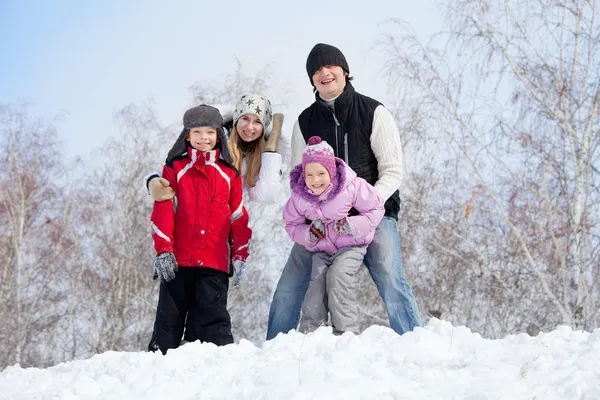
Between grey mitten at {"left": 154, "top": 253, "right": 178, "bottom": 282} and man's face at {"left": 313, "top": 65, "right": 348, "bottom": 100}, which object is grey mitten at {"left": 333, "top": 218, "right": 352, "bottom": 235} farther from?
grey mitten at {"left": 154, "top": 253, "right": 178, "bottom": 282}

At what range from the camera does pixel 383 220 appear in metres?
4.20

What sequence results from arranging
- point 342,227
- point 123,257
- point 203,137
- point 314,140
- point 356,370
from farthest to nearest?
point 123,257 → point 203,137 → point 314,140 → point 342,227 → point 356,370

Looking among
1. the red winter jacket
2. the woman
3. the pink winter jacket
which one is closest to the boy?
the red winter jacket

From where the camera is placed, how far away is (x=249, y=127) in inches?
185

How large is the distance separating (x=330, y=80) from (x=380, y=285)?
4.75 feet

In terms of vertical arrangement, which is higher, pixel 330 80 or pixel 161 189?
pixel 330 80

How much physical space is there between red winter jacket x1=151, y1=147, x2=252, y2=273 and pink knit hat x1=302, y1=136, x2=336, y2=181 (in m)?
0.68

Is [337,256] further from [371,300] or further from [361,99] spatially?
[371,300]

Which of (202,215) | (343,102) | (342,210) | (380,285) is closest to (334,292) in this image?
(380,285)

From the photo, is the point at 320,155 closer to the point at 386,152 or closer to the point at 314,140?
the point at 314,140

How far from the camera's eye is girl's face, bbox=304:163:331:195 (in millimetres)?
4105

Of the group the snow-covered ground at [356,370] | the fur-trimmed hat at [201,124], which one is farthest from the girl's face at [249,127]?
the snow-covered ground at [356,370]

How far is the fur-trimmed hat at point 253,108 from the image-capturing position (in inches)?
184

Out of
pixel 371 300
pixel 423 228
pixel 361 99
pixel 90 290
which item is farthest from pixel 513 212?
pixel 90 290
